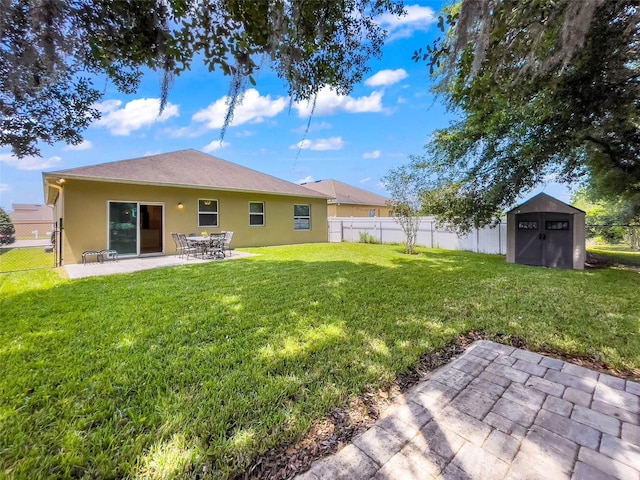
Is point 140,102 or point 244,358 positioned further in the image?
point 140,102

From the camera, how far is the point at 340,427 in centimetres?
197

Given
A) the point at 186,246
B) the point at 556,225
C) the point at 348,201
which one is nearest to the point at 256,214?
the point at 186,246

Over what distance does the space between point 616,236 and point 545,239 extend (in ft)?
37.4

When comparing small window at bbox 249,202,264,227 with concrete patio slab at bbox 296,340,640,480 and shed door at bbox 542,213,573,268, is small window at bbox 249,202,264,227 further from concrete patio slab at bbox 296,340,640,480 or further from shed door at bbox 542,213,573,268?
concrete patio slab at bbox 296,340,640,480

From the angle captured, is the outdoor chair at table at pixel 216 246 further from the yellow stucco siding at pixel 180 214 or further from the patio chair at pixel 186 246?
the yellow stucco siding at pixel 180 214

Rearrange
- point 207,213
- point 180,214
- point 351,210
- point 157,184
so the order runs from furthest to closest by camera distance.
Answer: point 351,210 < point 207,213 < point 180,214 < point 157,184

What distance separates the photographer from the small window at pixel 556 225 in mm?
7585

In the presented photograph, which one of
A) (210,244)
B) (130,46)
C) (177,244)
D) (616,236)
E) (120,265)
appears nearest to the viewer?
(130,46)

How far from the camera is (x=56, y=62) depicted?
2.18 m

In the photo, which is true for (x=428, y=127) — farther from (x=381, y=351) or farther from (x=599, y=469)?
(x=599, y=469)

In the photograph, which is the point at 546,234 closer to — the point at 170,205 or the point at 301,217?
the point at 301,217

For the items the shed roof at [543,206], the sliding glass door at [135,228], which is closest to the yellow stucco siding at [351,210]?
the sliding glass door at [135,228]

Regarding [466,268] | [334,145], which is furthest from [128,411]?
[334,145]

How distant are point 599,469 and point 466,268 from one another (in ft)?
21.4
